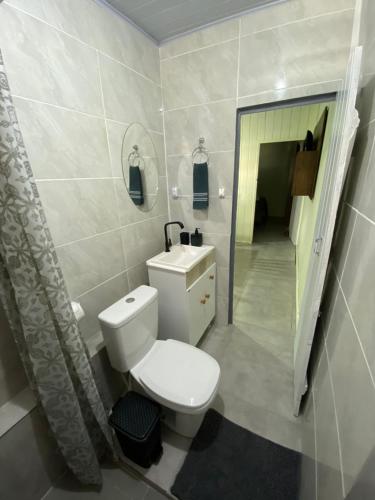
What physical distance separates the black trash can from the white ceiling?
2270 mm

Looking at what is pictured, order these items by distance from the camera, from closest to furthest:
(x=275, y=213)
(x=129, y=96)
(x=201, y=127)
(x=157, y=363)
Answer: (x=157, y=363) < (x=129, y=96) < (x=201, y=127) < (x=275, y=213)

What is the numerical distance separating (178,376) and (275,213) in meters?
6.04

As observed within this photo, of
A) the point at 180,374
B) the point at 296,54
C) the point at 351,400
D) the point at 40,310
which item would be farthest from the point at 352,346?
the point at 296,54

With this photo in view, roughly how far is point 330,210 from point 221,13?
1.49 m

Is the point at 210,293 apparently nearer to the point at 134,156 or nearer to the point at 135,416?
the point at 135,416

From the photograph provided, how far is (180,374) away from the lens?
3.87ft

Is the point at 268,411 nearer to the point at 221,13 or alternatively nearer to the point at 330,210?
the point at 330,210

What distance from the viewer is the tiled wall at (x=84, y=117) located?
3.12 feet

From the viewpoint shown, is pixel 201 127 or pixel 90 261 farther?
pixel 201 127

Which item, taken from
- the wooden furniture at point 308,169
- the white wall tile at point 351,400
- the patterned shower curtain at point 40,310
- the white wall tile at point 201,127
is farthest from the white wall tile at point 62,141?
the wooden furniture at point 308,169

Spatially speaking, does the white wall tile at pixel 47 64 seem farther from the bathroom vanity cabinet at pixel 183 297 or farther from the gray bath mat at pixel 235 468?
the gray bath mat at pixel 235 468

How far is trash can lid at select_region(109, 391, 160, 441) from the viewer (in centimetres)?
105

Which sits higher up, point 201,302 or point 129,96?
point 129,96

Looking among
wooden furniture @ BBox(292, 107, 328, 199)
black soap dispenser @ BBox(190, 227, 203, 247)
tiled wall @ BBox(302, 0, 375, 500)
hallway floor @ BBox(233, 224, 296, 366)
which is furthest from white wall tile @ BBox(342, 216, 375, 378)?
wooden furniture @ BBox(292, 107, 328, 199)
